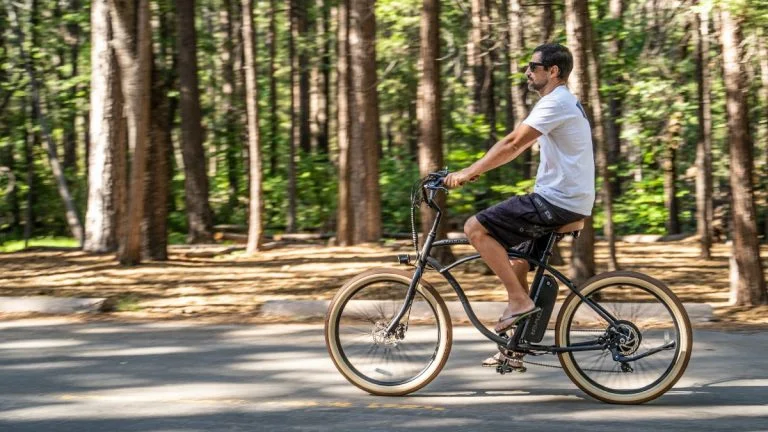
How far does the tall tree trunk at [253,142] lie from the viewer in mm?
18922

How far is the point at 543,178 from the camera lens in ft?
20.6

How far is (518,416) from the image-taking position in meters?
6.02

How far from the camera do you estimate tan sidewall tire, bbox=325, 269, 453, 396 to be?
6.60 meters

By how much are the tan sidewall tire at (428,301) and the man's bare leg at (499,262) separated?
490 mm

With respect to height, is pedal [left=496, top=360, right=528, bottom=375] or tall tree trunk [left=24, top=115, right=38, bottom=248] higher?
tall tree trunk [left=24, top=115, right=38, bottom=248]

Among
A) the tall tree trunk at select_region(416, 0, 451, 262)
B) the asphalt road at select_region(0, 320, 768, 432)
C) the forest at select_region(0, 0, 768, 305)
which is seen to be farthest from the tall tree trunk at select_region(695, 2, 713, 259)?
the asphalt road at select_region(0, 320, 768, 432)

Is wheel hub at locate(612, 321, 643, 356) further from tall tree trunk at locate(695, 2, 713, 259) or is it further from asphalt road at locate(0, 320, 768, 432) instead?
tall tree trunk at locate(695, 2, 713, 259)

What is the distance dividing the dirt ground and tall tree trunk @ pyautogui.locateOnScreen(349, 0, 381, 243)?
908mm

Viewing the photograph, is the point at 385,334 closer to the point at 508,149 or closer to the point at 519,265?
the point at 519,265

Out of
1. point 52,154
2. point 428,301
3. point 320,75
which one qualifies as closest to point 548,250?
point 428,301

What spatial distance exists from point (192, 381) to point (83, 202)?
24.4m

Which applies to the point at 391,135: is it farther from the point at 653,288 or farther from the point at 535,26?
the point at 653,288

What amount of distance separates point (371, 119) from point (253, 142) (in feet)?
7.41

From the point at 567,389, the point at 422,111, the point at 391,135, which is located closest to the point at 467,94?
the point at 391,135
